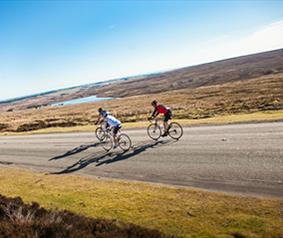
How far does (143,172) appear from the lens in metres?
11.1

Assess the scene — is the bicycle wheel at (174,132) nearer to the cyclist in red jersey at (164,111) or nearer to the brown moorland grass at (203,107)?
the cyclist in red jersey at (164,111)

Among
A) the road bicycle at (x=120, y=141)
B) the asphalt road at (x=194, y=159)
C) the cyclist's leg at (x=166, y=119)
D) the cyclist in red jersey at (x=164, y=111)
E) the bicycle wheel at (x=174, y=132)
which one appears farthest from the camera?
the bicycle wheel at (x=174, y=132)

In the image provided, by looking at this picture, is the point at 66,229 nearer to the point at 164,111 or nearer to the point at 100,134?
the point at 164,111

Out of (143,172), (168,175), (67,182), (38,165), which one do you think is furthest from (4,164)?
(168,175)

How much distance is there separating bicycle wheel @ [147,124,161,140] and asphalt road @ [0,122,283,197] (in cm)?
43

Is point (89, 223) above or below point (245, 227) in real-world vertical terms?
above

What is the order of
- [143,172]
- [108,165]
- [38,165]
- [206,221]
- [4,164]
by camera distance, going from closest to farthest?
[206,221] → [143,172] → [108,165] → [38,165] → [4,164]

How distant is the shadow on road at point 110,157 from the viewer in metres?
13.5

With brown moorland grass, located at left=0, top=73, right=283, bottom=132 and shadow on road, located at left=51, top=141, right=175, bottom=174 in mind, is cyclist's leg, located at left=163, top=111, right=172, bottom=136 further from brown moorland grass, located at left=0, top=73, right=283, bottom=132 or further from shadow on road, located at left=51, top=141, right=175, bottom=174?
brown moorland grass, located at left=0, top=73, right=283, bottom=132

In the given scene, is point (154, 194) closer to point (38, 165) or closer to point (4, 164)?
point (38, 165)

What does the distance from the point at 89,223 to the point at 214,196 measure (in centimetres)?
380

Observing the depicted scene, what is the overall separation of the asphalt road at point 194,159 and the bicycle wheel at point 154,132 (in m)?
0.43

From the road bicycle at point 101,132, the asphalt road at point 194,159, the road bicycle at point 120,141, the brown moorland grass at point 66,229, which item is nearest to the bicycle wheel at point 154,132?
the asphalt road at point 194,159

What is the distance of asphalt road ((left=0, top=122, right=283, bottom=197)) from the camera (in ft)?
29.0
